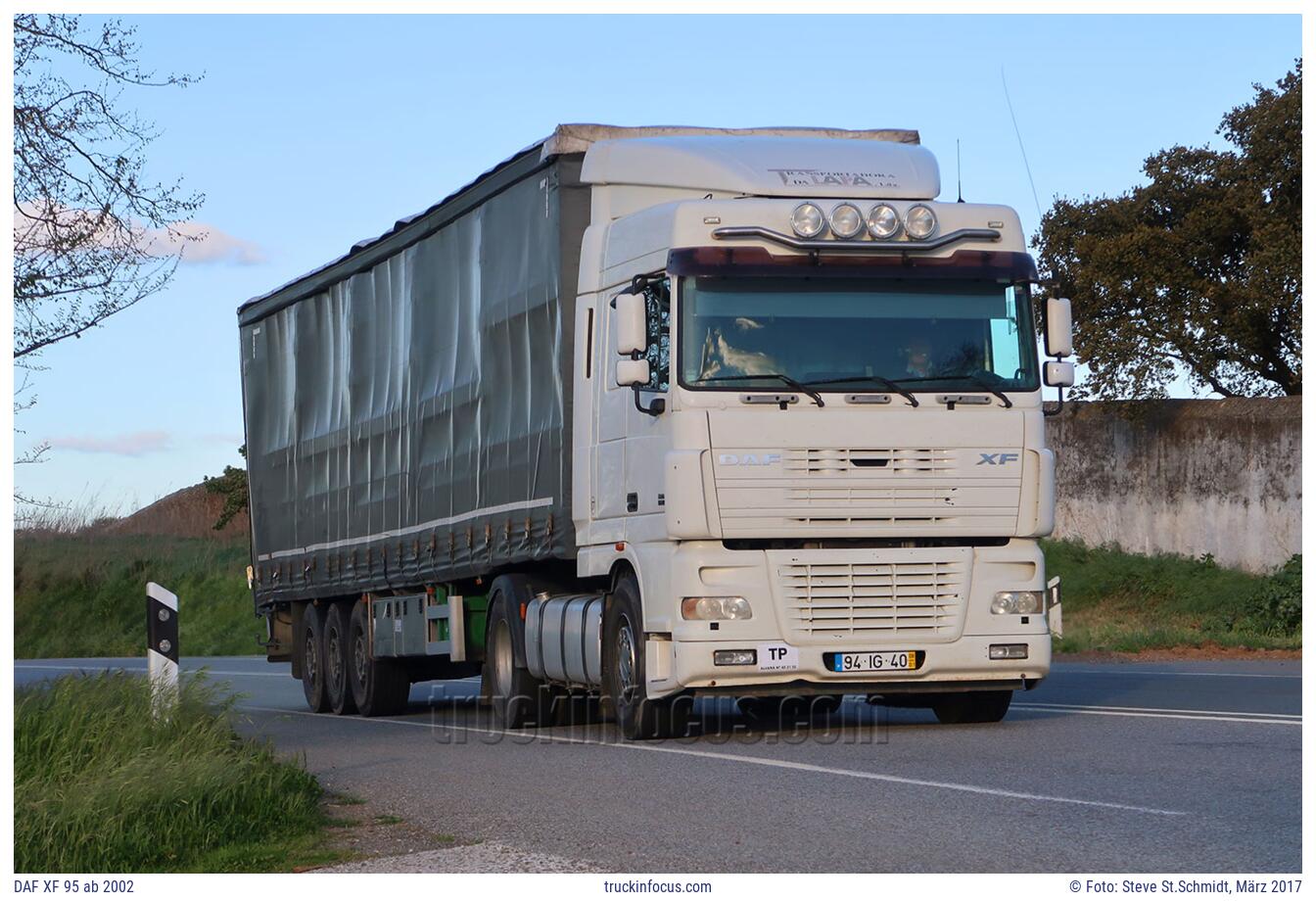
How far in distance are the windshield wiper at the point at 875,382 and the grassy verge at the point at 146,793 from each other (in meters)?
4.35

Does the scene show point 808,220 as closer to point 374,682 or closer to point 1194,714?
point 1194,714

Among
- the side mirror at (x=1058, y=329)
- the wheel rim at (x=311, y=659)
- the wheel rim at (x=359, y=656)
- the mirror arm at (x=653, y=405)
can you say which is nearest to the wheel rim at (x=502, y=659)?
the mirror arm at (x=653, y=405)

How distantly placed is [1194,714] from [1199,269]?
19363 mm

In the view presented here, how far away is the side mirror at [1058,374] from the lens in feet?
45.5

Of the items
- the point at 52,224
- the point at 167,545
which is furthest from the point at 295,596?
the point at 167,545

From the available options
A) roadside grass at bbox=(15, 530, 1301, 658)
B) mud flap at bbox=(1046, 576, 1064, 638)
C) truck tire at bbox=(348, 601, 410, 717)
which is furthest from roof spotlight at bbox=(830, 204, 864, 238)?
roadside grass at bbox=(15, 530, 1301, 658)

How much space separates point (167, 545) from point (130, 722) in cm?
4832

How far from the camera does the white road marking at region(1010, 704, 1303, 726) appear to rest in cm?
1384

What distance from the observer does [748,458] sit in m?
13.4

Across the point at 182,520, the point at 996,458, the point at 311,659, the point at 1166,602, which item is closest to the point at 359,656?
the point at 311,659

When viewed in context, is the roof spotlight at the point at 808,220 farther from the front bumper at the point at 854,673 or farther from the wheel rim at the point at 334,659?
the wheel rim at the point at 334,659

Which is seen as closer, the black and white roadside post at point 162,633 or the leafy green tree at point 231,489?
the black and white roadside post at point 162,633

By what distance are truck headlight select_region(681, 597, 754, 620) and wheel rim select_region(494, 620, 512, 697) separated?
3.22 metres

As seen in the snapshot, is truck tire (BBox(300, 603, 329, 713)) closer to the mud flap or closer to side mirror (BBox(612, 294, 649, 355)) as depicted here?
side mirror (BBox(612, 294, 649, 355))
